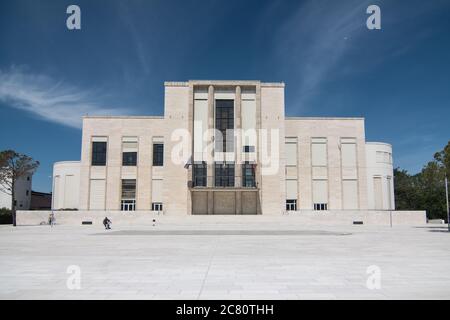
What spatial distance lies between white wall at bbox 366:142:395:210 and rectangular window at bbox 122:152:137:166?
38711 millimetres

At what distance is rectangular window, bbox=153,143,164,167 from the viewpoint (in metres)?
57.7

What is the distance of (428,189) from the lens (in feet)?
222

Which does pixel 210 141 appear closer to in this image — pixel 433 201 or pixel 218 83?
pixel 218 83

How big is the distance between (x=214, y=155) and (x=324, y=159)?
701 inches

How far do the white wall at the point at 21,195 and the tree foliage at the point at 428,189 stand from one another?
68363 millimetres

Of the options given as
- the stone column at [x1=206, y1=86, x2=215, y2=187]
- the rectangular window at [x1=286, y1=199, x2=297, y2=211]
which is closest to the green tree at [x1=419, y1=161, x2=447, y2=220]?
the rectangular window at [x1=286, y1=199, x2=297, y2=211]

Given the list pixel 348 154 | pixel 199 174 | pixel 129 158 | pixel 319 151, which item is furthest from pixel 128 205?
pixel 348 154

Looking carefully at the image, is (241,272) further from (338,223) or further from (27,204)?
(27,204)

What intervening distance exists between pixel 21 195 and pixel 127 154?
28972mm

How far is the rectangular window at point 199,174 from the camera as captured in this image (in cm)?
5484

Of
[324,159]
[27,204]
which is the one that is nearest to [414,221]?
[324,159]

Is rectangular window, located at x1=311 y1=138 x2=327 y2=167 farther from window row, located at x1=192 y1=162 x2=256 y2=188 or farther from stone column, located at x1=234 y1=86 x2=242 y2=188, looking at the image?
stone column, located at x1=234 y1=86 x2=242 y2=188

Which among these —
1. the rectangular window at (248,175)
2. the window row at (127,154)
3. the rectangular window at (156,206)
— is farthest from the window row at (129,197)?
the rectangular window at (248,175)

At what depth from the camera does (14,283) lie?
838 centimetres
